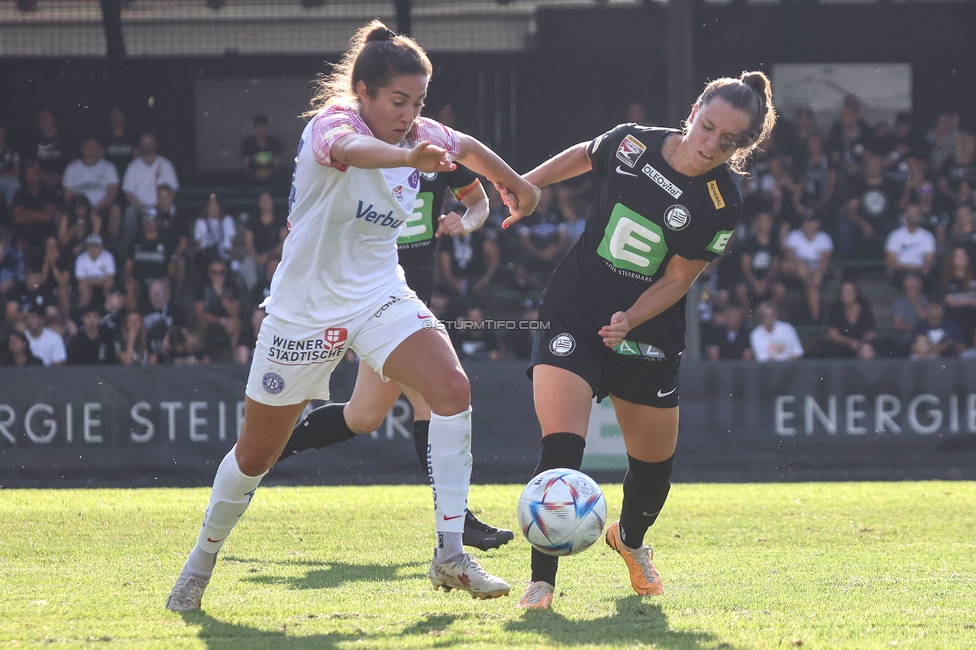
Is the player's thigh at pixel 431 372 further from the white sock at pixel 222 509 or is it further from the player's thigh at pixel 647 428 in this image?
the player's thigh at pixel 647 428

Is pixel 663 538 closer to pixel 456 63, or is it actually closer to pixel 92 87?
pixel 456 63

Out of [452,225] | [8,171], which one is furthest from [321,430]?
[8,171]

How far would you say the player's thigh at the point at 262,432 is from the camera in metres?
4.35

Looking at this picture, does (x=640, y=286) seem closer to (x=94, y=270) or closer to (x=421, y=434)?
(x=421, y=434)

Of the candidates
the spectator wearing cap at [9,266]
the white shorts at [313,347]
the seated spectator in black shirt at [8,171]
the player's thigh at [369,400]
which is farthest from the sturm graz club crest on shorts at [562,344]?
the seated spectator in black shirt at [8,171]

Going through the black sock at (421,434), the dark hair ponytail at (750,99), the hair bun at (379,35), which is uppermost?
the hair bun at (379,35)

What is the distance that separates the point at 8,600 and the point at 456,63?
13.4 m

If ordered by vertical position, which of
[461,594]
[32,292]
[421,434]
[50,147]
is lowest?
[461,594]

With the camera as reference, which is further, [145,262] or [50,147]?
[50,147]

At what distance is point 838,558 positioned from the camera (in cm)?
611

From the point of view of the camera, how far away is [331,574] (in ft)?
18.7

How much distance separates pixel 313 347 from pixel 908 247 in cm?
1203

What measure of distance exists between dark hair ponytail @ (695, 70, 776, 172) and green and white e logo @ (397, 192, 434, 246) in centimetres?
257

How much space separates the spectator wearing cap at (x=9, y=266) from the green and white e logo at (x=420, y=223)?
29.2 ft
